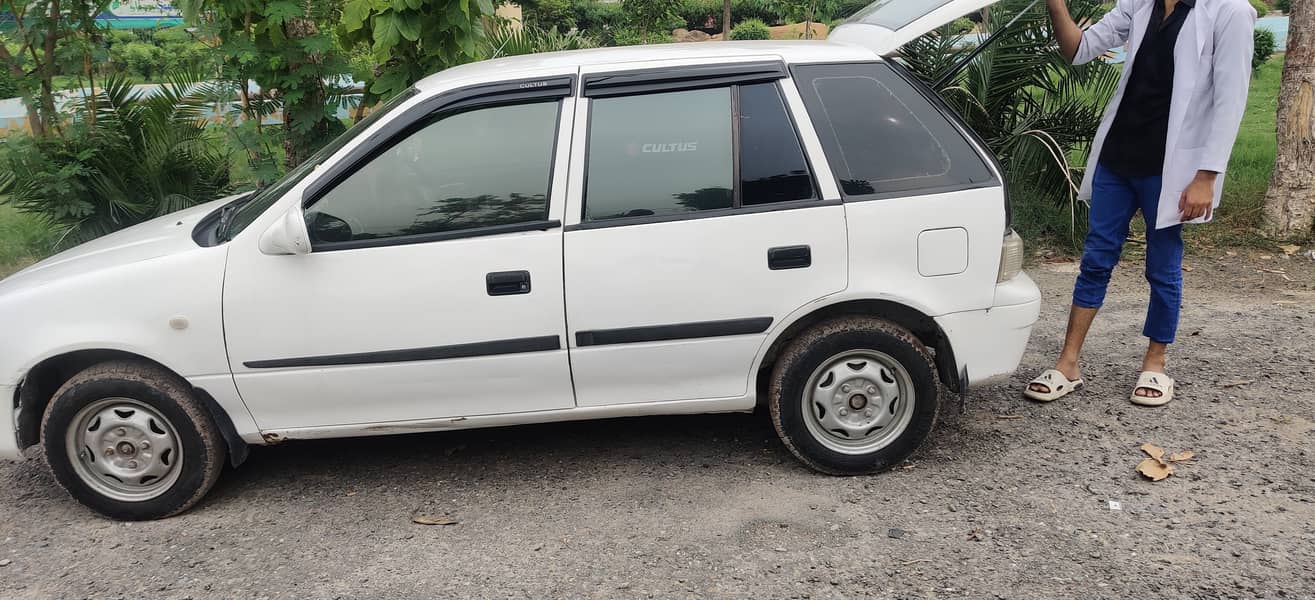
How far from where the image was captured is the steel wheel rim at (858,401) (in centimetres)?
393

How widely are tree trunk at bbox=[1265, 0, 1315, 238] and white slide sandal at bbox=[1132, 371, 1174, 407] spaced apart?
3.45 metres

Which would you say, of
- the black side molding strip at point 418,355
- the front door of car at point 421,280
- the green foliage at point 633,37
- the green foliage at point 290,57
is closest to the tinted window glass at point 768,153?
the front door of car at point 421,280

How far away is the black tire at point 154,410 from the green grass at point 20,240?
351 cm

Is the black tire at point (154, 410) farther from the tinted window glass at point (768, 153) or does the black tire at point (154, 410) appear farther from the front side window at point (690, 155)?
the tinted window glass at point (768, 153)

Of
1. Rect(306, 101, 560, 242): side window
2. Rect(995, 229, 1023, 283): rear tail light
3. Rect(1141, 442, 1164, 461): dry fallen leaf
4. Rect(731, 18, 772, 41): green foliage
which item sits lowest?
Rect(1141, 442, 1164, 461): dry fallen leaf

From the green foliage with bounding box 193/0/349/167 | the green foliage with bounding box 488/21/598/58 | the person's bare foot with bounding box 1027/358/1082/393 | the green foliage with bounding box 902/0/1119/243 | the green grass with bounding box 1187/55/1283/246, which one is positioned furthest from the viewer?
the green grass with bounding box 1187/55/1283/246

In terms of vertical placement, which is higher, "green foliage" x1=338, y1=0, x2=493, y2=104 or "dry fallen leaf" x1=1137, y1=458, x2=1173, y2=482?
"green foliage" x1=338, y1=0, x2=493, y2=104

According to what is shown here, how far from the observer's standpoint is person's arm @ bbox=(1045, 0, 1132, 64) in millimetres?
4465

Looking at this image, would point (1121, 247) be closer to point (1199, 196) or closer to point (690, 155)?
point (1199, 196)

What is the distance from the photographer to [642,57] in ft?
12.9

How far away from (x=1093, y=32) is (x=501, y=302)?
2985 mm

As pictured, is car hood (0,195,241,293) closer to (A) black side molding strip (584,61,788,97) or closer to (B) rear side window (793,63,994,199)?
(A) black side molding strip (584,61,788,97)

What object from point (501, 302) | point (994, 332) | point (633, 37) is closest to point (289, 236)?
point (501, 302)

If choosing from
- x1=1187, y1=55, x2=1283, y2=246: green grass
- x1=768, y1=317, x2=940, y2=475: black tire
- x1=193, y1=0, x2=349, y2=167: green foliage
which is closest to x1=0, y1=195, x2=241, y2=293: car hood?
x1=193, y1=0, x2=349, y2=167: green foliage
